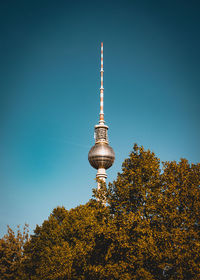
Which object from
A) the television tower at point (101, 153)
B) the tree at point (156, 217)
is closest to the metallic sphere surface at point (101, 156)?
the television tower at point (101, 153)

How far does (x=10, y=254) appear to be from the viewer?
186 feet

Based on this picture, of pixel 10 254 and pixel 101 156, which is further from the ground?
pixel 101 156

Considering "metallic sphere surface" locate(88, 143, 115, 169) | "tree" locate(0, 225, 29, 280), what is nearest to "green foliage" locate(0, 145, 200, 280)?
"tree" locate(0, 225, 29, 280)

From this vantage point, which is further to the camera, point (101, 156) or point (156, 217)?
point (101, 156)

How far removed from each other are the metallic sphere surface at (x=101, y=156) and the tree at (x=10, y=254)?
4207 cm

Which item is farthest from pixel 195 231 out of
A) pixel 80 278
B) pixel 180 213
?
pixel 80 278

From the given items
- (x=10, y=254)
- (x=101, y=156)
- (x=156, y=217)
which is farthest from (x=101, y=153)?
(x=156, y=217)

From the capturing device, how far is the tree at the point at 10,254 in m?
55.2

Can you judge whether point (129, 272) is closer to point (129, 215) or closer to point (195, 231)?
point (129, 215)

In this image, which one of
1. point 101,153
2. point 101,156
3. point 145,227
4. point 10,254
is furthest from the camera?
point 101,153

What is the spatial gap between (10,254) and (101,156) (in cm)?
4634

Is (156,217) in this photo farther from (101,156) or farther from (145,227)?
(101,156)

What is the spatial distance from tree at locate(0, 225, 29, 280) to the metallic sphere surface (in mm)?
42075

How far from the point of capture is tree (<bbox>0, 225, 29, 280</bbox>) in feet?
181
